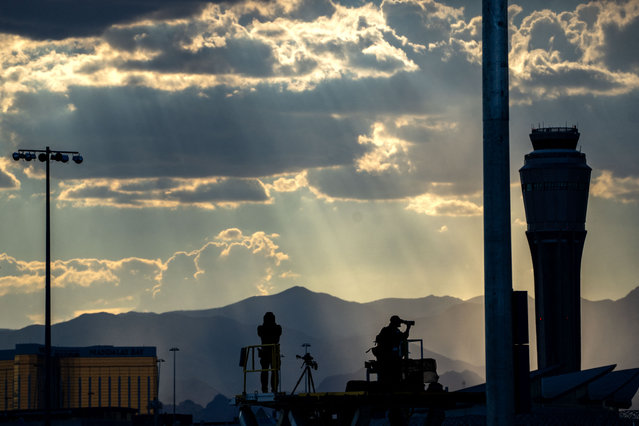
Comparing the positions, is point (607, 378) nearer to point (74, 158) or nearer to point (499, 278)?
point (74, 158)

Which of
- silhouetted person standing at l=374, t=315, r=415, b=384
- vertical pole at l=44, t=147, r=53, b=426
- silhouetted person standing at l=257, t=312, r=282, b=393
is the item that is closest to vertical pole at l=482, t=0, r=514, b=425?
silhouetted person standing at l=374, t=315, r=415, b=384

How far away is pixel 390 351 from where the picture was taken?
29922 mm

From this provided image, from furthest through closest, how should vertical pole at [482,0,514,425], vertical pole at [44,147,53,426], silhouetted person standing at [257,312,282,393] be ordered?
1. vertical pole at [44,147,53,426]
2. silhouetted person standing at [257,312,282,393]
3. vertical pole at [482,0,514,425]

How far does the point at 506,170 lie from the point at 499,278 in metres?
1.70

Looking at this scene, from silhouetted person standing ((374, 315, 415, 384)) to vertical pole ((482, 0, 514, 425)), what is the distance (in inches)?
477

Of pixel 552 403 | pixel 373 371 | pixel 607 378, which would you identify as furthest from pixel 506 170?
pixel 607 378

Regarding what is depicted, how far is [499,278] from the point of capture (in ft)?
57.1

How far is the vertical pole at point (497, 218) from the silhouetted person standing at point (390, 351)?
1210 cm

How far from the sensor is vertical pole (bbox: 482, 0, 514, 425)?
57.0 ft

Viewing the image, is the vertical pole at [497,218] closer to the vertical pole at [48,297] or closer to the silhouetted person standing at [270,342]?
the silhouetted person standing at [270,342]

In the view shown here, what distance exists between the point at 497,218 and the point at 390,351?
1289 cm

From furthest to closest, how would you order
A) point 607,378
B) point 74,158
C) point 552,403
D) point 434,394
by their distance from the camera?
1. point 607,378
2. point 552,403
3. point 74,158
4. point 434,394

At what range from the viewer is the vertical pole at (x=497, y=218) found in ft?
57.0

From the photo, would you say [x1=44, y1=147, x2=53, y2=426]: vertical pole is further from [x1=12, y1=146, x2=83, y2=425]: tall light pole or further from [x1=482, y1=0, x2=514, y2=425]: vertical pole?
[x1=482, y1=0, x2=514, y2=425]: vertical pole
